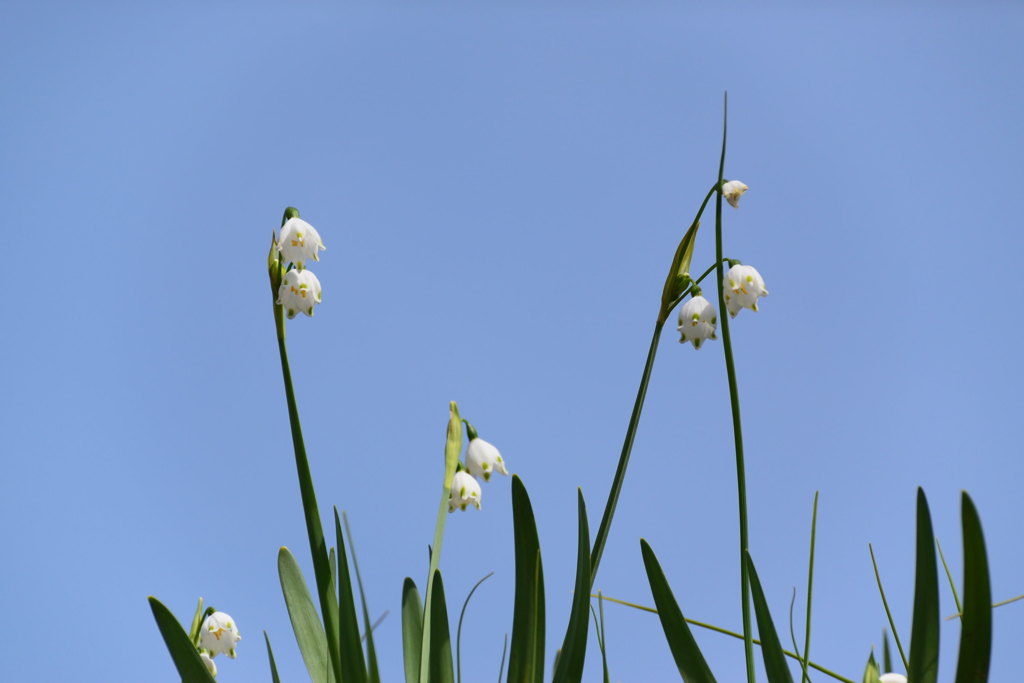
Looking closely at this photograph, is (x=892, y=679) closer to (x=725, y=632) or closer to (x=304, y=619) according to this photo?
(x=725, y=632)

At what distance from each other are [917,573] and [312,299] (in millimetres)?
1276

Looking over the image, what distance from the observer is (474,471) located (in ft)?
6.86

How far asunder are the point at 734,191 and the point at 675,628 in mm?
997

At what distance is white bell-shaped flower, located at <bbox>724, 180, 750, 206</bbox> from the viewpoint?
6.50 feet

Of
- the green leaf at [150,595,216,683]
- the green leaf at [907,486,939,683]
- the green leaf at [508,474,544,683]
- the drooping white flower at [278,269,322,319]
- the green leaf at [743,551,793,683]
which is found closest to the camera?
the green leaf at [907,486,939,683]

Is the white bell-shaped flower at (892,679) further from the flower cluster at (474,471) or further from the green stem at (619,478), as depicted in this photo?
the flower cluster at (474,471)

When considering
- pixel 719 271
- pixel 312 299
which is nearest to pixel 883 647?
pixel 719 271

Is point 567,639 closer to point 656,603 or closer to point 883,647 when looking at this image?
point 656,603

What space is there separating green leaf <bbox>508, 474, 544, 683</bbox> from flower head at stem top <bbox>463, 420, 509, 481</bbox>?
14.2 inches

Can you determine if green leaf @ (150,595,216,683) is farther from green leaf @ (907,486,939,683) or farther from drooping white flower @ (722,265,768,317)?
drooping white flower @ (722,265,768,317)

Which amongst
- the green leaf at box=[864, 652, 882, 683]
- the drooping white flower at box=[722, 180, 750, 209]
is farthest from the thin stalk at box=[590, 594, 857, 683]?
the drooping white flower at box=[722, 180, 750, 209]

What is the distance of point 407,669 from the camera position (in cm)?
206

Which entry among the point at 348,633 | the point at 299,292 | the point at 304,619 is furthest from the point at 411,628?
the point at 299,292

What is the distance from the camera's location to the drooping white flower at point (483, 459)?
6.79ft
